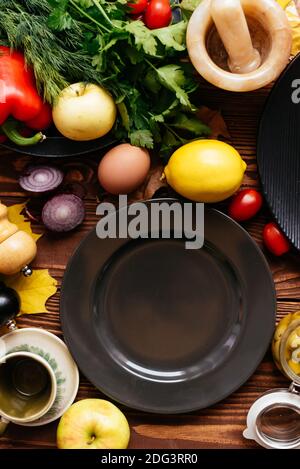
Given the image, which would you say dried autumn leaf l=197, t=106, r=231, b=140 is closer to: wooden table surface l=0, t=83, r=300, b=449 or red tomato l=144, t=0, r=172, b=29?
wooden table surface l=0, t=83, r=300, b=449

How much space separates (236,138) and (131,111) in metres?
0.26

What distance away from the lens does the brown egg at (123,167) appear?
1.29m

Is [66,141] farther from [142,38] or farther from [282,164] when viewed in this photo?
[282,164]

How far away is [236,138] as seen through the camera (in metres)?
1.41

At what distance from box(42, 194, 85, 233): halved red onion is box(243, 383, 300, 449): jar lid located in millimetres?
552

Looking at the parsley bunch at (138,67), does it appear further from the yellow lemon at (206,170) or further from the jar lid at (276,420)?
the jar lid at (276,420)

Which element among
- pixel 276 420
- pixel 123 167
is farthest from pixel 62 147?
pixel 276 420

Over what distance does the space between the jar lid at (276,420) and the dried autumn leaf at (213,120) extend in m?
0.57

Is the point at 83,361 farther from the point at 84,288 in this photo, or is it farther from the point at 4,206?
the point at 4,206

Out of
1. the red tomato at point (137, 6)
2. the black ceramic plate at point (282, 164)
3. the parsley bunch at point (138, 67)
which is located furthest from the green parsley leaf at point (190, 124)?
the red tomato at point (137, 6)

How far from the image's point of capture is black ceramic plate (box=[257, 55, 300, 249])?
134 cm

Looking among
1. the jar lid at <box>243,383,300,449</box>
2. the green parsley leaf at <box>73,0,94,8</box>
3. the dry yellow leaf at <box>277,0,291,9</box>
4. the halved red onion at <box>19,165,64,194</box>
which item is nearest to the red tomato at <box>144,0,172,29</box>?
the green parsley leaf at <box>73,0,94,8</box>

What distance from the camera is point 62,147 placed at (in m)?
1.33

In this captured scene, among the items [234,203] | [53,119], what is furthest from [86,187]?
[234,203]
